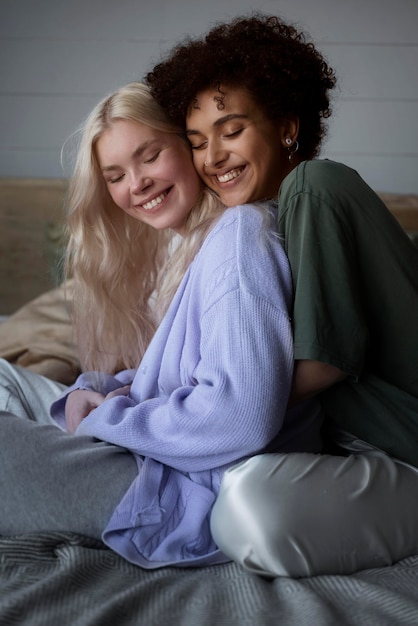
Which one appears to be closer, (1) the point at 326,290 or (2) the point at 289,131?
(1) the point at 326,290

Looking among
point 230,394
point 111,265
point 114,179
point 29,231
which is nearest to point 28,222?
point 29,231

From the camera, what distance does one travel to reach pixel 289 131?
1.87 meters

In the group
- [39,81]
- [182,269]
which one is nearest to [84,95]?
[39,81]

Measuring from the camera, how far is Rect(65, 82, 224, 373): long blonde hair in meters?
1.97

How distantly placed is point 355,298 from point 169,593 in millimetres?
586

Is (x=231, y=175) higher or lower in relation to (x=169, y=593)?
higher

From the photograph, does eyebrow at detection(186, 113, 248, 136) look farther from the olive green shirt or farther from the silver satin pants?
the silver satin pants

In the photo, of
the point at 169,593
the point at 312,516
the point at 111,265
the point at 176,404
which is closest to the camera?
the point at 169,593

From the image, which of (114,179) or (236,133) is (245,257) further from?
(114,179)

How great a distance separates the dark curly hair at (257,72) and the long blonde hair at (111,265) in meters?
0.10

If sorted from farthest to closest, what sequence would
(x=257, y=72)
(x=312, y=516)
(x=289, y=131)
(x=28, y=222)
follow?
1. (x=28, y=222)
2. (x=289, y=131)
3. (x=257, y=72)
4. (x=312, y=516)

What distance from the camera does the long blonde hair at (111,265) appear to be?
197cm

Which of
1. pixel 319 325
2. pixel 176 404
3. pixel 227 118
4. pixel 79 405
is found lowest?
pixel 79 405

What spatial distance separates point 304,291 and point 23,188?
123 inches
